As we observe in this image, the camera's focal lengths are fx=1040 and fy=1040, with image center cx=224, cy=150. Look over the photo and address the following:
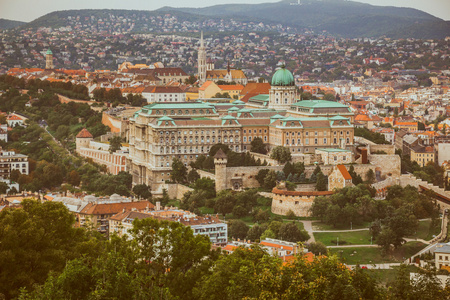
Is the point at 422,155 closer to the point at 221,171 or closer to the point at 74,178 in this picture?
the point at 221,171

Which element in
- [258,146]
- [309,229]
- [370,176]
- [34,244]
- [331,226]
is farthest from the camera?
[258,146]

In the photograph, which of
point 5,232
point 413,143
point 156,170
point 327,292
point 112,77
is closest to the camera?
point 327,292

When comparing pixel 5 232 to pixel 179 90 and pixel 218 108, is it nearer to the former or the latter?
pixel 218 108

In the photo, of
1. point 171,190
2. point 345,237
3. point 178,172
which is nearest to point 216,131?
point 178,172

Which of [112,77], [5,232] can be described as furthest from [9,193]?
[112,77]

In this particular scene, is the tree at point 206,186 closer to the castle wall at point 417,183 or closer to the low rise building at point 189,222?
the low rise building at point 189,222

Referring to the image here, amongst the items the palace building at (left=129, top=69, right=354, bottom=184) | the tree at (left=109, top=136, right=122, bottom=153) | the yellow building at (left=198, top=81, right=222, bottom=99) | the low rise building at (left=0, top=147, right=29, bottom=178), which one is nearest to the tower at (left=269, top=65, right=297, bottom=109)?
the palace building at (left=129, top=69, right=354, bottom=184)

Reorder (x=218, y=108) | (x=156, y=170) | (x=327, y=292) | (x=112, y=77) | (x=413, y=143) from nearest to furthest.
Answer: (x=327, y=292)
(x=156, y=170)
(x=218, y=108)
(x=413, y=143)
(x=112, y=77)
